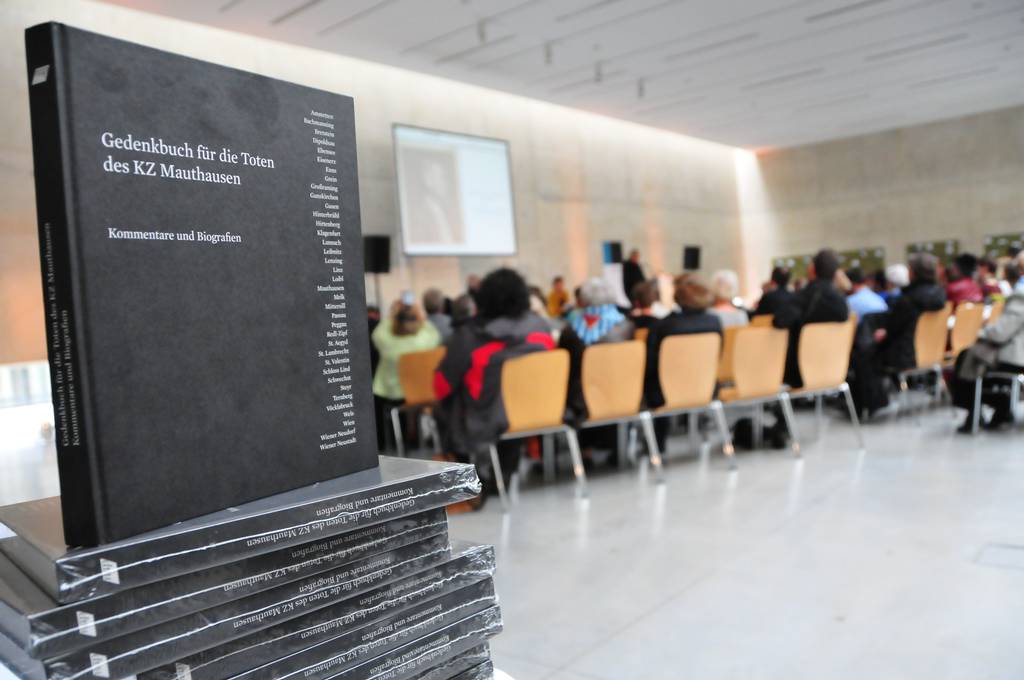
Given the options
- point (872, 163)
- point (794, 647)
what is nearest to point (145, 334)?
point (794, 647)

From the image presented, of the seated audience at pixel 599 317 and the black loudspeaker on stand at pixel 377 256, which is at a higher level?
the black loudspeaker on stand at pixel 377 256

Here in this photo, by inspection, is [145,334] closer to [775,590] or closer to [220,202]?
[220,202]

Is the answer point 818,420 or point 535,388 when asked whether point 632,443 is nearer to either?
point 818,420

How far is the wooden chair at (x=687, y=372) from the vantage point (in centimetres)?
474

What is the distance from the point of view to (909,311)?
6047 millimetres

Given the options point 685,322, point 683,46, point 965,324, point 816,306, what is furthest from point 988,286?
point 685,322

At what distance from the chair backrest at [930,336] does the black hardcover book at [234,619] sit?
6191mm

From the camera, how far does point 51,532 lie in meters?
0.64

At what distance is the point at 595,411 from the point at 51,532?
411 cm

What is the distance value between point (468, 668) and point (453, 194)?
1035 cm

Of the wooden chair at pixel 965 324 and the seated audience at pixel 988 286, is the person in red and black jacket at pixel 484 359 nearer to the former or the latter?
the wooden chair at pixel 965 324

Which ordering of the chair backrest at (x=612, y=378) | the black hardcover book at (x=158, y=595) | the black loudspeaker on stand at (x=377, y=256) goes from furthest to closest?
the black loudspeaker on stand at (x=377, y=256) < the chair backrest at (x=612, y=378) < the black hardcover book at (x=158, y=595)

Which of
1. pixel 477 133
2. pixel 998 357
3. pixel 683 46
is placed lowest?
pixel 998 357

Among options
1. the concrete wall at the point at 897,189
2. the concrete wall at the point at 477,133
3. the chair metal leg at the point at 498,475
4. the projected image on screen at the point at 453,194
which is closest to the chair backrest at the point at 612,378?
the chair metal leg at the point at 498,475
